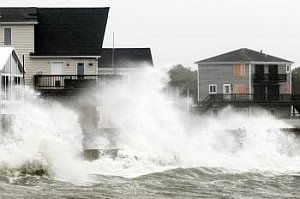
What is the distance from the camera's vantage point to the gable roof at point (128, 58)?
65881mm

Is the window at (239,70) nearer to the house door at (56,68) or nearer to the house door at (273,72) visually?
the house door at (273,72)

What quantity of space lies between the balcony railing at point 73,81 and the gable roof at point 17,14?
3656 millimetres

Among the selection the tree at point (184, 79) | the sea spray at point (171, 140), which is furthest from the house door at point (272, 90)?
the tree at point (184, 79)

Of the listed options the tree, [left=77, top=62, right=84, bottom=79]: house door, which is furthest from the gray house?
the tree

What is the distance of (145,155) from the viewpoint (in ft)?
87.8

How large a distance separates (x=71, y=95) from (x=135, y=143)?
26.3ft

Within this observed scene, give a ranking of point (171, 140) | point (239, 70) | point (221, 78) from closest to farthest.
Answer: point (171, 140) < point (239, 70) < point (221, 78)

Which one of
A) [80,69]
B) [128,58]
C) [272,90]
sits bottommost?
[272,90]

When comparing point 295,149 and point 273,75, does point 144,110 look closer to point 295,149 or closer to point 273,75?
point 295,149

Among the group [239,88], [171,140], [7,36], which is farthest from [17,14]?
[239,88]

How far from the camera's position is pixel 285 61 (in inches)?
2655

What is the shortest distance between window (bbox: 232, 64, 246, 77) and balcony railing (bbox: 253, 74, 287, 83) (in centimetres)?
113

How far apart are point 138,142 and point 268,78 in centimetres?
3963

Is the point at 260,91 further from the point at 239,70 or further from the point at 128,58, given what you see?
the point at 128,58
